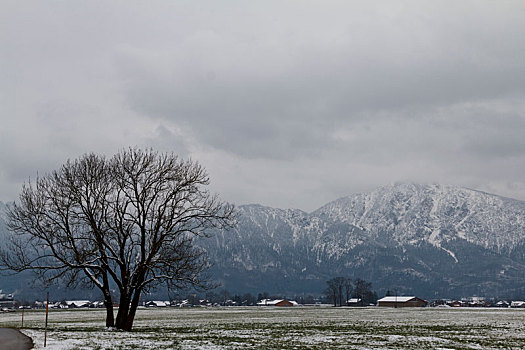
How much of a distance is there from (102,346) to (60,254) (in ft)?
49.9

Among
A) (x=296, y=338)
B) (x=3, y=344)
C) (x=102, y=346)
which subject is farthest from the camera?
(x=296, y=338)

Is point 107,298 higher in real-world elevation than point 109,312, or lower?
higher

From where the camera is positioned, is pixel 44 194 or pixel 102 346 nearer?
pixel 102 346

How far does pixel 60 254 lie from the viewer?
140 ft

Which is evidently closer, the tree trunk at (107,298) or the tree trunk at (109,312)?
the tree trunk at (107,298)

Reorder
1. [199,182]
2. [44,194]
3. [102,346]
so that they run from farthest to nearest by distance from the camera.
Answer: [199,182]
[44,194]
[102,346]

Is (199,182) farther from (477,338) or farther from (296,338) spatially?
(477,338)

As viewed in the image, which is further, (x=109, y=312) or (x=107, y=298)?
(x=109, y=312)

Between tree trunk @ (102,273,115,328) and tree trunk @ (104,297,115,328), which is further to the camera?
tree trunk @ (104,297,115,328)

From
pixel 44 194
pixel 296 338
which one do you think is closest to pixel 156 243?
pixel 44 194

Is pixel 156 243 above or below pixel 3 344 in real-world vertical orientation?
above

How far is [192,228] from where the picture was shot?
45469mm

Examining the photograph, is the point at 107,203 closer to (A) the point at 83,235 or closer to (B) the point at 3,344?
(A) the point at 83,235

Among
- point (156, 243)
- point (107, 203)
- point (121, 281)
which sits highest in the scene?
point (107, 203)
